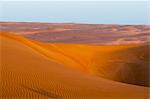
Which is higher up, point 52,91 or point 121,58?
point 52,91

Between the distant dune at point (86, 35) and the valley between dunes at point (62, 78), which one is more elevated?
the valley between dunes at point (62, 78)

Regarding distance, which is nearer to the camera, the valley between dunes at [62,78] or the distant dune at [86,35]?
the valley between dunes at [62,78]

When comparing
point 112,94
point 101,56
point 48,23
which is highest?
point 112,94

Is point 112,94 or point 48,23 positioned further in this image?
point 48,23

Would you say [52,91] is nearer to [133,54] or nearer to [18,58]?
[18,58]

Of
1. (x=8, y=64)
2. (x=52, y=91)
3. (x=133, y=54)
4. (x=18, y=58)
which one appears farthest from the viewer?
(x=133, y=54)

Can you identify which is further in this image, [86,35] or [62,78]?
[86,35]

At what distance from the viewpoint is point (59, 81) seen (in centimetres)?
773

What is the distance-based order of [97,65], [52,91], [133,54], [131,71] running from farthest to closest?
1. [133,54]
2. [97,65]
3. [131,71]
4. [52,91]

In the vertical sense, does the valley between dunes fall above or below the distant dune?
above

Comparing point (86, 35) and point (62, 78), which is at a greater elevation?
point (62, 78)

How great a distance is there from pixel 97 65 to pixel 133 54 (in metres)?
1.71

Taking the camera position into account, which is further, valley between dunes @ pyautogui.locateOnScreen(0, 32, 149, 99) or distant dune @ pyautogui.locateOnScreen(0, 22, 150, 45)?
distant dune @ pyautogui.locateOnScreen(0, 22, 150, 45)

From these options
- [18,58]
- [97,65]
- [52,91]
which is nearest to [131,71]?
[97,65]
